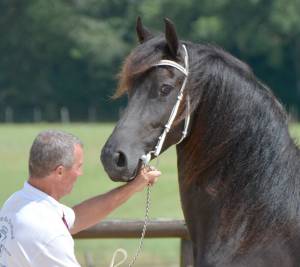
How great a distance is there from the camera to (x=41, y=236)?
147 inches

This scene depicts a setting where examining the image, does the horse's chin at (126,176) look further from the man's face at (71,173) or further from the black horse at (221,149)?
the man's face at (71,173)

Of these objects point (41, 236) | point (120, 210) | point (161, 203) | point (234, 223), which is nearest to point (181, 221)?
point (234, 223)

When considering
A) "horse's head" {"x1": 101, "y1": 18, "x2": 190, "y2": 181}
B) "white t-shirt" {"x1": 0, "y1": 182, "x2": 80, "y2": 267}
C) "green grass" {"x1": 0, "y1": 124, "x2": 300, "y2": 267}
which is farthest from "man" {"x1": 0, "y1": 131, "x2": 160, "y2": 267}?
"green grass" {"x1": 0, "y1": 124, "x2": 300, "y2": 267}

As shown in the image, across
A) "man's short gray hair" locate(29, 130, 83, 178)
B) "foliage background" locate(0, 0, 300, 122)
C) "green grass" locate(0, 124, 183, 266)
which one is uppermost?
"man's short gray hair" locate(29, 130, 83, 178)

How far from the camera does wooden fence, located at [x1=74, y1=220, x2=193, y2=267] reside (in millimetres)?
6832

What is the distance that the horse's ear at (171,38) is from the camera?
4.30 metres

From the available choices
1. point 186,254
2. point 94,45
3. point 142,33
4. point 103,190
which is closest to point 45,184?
point 142,33

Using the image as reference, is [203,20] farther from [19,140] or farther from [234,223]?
[234,223]

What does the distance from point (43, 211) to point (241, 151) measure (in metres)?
1.07

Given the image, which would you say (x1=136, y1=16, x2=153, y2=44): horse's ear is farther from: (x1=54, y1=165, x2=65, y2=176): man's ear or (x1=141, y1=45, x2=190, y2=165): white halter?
(x1=54, y1=165, x2=65, y2=176): man's ear

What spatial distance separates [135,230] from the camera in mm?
6855

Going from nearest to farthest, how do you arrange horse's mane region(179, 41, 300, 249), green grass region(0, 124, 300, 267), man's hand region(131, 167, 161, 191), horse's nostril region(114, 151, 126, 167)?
1. horse's nostril region(114, 151, 126, 167)
2. horse's mane region(179, 41, 300, 249)
3. man's hand region(131, 167, 161, 191)
4. green grass region(0, 124, 300, 267)

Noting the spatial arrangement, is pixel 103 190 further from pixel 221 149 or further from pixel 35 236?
pixel 35 236

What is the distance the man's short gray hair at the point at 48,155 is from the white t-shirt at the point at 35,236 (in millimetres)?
114
